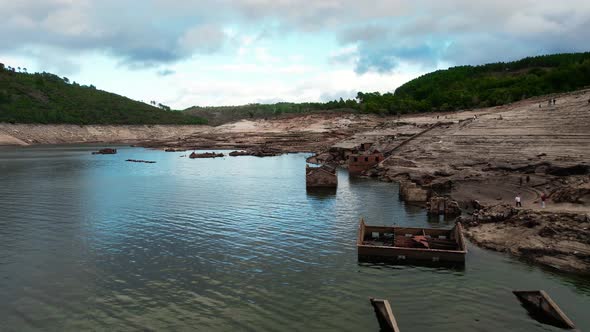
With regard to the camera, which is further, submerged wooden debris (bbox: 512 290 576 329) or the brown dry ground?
the brown dry ground

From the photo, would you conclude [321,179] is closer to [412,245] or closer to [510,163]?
[510,163]

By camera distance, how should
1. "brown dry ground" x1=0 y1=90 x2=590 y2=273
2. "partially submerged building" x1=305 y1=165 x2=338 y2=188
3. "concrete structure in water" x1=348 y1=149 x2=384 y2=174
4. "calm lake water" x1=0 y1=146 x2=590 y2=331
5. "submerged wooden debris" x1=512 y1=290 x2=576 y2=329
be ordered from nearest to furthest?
"submerged wooden debris" x1=512 y1=290 x2=576 y2=329 < "calm lake water" x1=0 y1=146 x2=590 y2=331 < "brown dry ground" x1=0 y1=90 x2=590 y2=273 < "partially submerged building" x1=305 y1=165 x2=338 y2=188 < "concrete structure in water" x1=348 y1=149 x2=384 y2=174

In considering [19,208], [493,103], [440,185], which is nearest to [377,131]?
[493,103]

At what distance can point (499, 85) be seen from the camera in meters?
137

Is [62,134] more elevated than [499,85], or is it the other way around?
[499,85]

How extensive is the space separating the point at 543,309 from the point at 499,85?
134 metres

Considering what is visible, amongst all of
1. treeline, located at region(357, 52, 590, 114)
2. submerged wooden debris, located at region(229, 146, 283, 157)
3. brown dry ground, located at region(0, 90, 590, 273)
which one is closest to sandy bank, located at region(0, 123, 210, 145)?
submerged wooden debris, located at region(229, 146, 283, 157)

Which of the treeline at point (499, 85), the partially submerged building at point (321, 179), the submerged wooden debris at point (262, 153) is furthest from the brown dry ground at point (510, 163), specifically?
the treeline at point (499, 85)

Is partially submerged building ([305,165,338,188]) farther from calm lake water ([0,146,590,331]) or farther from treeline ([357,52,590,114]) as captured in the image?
treeline ([357,52,590,114])

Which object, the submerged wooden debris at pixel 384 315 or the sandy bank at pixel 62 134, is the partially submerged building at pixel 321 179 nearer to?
the submerged wooden debris at pixel 384 315

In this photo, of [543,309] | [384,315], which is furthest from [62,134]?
[543,309]

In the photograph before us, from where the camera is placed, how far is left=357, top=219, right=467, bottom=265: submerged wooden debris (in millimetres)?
25469

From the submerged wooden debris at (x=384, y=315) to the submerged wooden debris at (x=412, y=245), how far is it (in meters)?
7.10

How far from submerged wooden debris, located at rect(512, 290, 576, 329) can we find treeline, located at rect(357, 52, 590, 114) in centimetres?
10084
